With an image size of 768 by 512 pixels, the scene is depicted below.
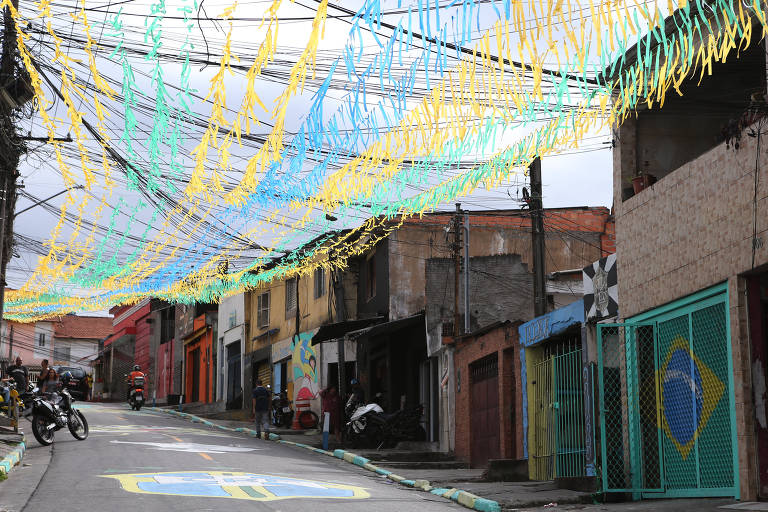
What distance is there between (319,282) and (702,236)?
26.3 metres

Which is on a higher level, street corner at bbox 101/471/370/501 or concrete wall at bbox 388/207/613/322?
concrete wall at bbox 388/207/613/322

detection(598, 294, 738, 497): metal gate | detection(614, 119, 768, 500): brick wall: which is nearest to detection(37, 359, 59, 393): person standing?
detection(598, 294, 738, 497): metal gate

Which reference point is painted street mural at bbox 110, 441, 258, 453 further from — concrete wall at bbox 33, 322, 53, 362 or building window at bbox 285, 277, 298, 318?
concrete wall at bbox 33, 322, 53, 362

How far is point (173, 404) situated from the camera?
53719 millimetres

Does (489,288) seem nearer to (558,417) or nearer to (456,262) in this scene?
(456,262)

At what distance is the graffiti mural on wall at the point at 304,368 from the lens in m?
37.1

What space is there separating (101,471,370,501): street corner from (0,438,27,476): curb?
1676mm

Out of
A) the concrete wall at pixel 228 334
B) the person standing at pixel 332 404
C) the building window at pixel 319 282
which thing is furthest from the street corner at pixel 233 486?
the concrete wall at pixel 228 334

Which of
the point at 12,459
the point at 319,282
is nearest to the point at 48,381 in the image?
the point at 12,459

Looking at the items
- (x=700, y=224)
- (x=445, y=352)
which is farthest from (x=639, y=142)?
(x=445, y=352)

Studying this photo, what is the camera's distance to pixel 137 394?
132 feet

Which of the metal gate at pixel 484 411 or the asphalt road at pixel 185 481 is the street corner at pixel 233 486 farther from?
the metal gate at pixel 484 411

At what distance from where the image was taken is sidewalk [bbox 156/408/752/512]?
12141mm

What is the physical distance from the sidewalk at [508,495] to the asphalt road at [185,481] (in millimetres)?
387
